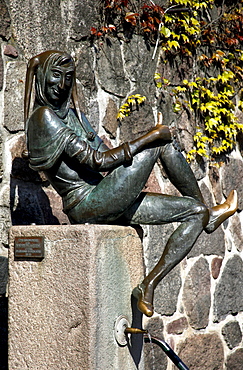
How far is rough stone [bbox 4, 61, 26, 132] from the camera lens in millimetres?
2822

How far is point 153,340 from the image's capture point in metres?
2.56

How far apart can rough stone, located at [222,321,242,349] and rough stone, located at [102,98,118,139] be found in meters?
1.71

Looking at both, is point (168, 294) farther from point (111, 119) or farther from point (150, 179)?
point (111, 119)

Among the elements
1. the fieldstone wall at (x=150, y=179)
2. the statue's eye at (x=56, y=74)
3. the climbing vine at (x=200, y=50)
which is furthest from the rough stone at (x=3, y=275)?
the climbing vine at (x=200, y=50)

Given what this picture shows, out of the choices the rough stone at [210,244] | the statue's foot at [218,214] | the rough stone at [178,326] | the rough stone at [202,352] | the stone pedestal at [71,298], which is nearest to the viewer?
the stone pedestal at [71,298]

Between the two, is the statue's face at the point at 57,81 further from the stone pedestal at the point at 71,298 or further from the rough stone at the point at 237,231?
the rough stone at the point at 237,231

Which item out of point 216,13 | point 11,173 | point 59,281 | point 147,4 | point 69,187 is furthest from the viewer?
point 216,13

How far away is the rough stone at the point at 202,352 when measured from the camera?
367cm

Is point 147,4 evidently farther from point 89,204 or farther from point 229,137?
point 89,204

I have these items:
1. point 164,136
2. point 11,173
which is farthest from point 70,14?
point 164,136

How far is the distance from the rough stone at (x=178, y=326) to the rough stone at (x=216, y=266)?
436 millimetres

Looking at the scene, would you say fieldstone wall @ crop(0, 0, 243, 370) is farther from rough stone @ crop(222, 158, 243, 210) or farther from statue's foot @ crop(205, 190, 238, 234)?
statue's foot @ crop(205, 190, 238, 234)

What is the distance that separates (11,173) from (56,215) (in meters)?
0.35

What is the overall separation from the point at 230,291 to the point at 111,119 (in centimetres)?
164
